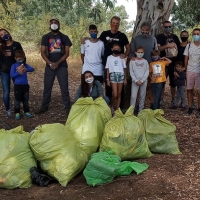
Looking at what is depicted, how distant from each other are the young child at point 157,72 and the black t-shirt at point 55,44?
157cm

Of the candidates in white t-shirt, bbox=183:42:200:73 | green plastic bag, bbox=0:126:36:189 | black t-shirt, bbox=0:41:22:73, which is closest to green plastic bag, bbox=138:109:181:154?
green plastic bag, bbox=0:126:36:189

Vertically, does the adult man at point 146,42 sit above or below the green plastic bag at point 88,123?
above

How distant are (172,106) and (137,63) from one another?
4.86ft

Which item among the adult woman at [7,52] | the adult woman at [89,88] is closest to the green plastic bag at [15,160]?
the adult woman at [89,88]

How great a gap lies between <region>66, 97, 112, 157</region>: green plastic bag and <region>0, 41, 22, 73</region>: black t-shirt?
2.21 meters

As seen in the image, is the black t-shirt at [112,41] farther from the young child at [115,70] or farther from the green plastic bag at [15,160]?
the green plastic bag at [15,160]

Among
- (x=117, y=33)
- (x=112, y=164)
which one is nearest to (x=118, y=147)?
(x=112, y=164)

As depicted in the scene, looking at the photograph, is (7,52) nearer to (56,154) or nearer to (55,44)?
(55,44)

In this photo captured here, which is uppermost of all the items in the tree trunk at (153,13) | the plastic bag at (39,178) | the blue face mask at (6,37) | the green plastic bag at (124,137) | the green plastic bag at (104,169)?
the tree trunk at (153,13)

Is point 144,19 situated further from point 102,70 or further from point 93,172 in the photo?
point 93,172

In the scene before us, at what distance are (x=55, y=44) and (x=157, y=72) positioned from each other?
1.89 meters

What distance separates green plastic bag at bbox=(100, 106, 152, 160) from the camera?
421 centimetres

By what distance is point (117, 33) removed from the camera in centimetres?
629

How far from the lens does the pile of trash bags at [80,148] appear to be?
3.86 metres
